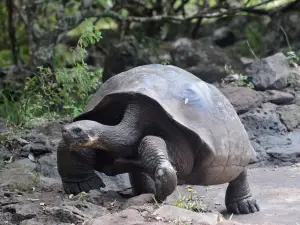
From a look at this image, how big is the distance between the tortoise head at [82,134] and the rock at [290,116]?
3.40 meters

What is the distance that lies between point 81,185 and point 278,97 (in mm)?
3370

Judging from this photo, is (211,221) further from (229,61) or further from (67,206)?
(229,61)

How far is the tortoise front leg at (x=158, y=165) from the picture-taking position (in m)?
3.26

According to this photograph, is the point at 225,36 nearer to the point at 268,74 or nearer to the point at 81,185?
the point at 268,74

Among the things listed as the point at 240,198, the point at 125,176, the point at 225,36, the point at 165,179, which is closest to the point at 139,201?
the point at 165,179

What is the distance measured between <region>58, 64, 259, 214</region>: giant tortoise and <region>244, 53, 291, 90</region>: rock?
3.00 meters

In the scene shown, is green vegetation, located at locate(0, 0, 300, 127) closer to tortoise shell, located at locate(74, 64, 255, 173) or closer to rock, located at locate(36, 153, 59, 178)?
rock, located at locate(36, 153, 59, 178)

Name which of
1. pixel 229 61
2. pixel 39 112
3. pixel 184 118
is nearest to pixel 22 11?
pixel 39 112

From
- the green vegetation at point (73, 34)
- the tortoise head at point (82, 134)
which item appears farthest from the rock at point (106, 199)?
the green vegetation at point (73, 34)

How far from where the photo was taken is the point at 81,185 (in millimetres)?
3965

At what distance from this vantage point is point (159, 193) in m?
3.31

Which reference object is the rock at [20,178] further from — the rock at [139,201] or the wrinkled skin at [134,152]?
the rock at [139,201]

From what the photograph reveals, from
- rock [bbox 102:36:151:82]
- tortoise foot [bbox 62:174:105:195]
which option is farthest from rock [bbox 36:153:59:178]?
rock [bbox 102:36:151:82]

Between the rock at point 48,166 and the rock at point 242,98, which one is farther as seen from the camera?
the rock at point 242,98
